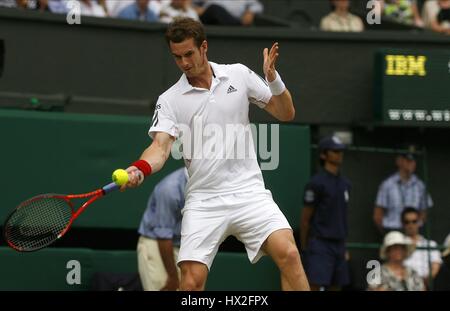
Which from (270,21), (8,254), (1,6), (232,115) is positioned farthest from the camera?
(270,21)

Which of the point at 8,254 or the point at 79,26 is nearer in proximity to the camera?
the point at 8,254

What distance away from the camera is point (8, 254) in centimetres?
1059

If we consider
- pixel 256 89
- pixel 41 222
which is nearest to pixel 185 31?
pixel 256 89

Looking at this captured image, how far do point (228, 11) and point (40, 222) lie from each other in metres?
5.43

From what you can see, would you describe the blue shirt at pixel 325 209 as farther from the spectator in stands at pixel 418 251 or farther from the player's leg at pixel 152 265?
the player's leg at pixel 152 265

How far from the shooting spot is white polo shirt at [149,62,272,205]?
7.64 meters

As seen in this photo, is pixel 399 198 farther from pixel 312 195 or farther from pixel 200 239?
pixel 200 239

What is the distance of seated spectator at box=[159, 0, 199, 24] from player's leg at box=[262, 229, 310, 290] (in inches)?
201

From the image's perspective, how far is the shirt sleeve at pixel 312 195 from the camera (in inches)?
434

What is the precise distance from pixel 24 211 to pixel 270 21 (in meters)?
5.96

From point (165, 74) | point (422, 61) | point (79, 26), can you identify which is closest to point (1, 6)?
point (79, 26)

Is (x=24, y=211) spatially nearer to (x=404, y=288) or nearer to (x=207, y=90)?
(x=207, y=90)

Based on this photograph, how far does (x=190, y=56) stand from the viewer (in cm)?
755
